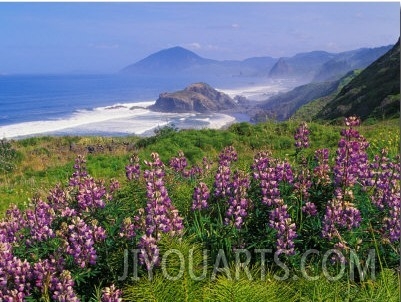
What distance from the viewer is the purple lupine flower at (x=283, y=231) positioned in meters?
4.11

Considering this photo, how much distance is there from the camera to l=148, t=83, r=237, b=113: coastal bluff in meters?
164

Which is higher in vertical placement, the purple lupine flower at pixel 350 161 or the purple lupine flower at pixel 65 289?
the purple lupine flower at pixel 350 161

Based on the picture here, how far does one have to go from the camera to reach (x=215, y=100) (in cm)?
18800

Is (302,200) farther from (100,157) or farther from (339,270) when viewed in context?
(100,157)

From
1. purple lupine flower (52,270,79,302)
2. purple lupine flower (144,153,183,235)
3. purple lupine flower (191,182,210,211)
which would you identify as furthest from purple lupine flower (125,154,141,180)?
purple lupine flower (52,270,79,302)

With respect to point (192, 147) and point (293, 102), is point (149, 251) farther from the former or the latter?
point (293, 102)

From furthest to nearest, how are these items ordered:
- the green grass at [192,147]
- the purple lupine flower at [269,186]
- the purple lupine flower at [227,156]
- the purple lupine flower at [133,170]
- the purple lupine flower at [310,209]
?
the green grass at [192,147], the purple lupine flower at [227,156], the purple lupine flower at [133,170], the purple lupine flower at [310,209], the purple lupine flower at [269,186]

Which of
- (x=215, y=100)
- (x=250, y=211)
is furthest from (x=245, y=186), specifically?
(x=215, y=100)

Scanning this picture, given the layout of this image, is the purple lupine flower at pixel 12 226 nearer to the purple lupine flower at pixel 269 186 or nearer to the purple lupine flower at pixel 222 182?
the purple lupine flower at pixel 222 182

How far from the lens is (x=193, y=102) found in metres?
174

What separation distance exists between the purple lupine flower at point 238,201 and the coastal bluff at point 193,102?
5921 inches

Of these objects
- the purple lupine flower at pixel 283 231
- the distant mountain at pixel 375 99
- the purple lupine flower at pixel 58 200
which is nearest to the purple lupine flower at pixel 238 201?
the purple lupine flower at pixel 283 231

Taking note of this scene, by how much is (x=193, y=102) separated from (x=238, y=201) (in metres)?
170

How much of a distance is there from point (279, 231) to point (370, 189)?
58.4 inches
